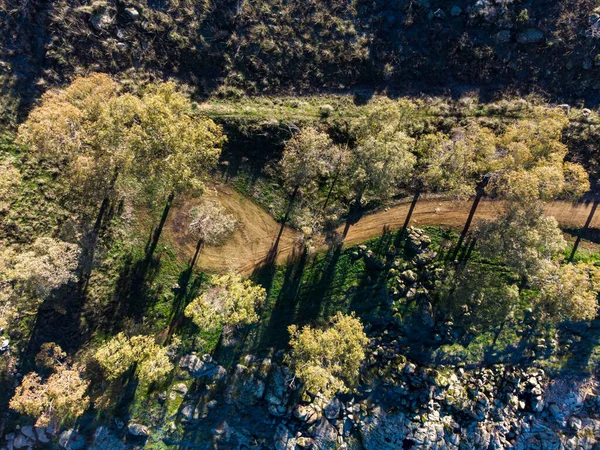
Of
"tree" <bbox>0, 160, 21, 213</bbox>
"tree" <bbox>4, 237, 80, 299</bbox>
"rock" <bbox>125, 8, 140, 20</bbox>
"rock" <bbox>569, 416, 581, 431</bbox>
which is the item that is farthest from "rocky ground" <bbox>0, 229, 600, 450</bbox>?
"rock" <bbox>125, 8, 140, 20</bbox>

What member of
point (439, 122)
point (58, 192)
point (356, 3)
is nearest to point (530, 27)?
point (439, 122)

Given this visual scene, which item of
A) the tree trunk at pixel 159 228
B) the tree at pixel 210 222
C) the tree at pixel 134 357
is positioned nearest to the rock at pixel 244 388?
the tree at pixel 134 357

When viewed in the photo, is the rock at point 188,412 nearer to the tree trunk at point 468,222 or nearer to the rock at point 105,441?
the rock at point 105,441

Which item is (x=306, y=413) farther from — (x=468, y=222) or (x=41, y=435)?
(x=41, y=435)

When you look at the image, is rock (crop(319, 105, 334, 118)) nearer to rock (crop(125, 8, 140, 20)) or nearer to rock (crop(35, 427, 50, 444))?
rock (crop(125, 8, 140, 20))

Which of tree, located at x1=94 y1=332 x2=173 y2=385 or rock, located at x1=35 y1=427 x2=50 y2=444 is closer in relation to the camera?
tree, located at x1=94 y1=332 x2=173 y2=385

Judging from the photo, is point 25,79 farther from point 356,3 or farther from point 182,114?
point 356,3

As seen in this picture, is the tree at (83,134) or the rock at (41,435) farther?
the rock at (41,435)
